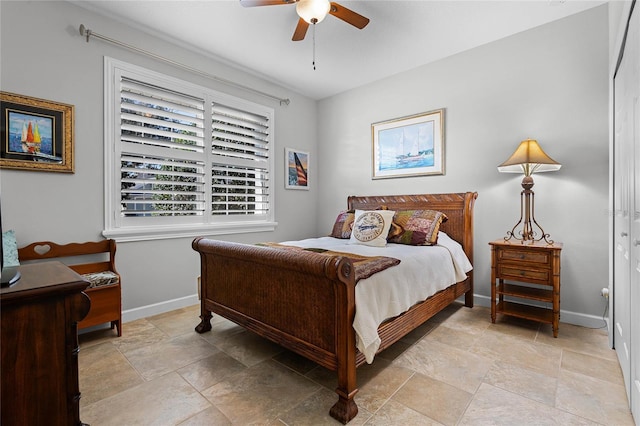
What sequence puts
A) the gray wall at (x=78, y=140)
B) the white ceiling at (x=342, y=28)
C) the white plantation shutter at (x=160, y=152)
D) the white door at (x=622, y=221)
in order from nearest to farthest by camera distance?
1. the white door at (x=622, y=221)
2. the gray wall at (x=78, y=140)
3. the white ceiling at (x=342, y=28)
4. the white plantation shutter at (x=160, y=152)

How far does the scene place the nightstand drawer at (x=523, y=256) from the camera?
251 cm

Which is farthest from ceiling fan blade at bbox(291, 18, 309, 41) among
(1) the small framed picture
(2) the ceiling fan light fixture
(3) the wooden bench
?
(3) the wooden bench

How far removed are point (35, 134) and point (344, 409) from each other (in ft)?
9.48

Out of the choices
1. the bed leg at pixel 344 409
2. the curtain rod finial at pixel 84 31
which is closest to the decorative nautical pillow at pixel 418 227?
the bed leg at pixel 344 409

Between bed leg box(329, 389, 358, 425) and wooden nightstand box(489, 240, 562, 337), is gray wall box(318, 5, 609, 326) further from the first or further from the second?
bed leg box(329, 389, 358, 425)

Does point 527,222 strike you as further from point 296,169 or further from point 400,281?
point 296,169

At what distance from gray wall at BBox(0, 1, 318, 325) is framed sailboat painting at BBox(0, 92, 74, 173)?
6 cm

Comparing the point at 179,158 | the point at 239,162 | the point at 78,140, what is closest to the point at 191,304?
the point at 179,158

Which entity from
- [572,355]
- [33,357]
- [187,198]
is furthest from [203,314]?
[572,355]

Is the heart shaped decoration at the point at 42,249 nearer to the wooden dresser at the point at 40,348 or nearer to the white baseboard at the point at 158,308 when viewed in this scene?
the white baseboard at the point at 158,308

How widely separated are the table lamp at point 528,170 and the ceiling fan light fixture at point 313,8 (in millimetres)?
1958

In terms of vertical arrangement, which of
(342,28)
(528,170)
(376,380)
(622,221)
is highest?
(342,28)

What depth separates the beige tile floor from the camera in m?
1.57

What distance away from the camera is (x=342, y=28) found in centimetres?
290
